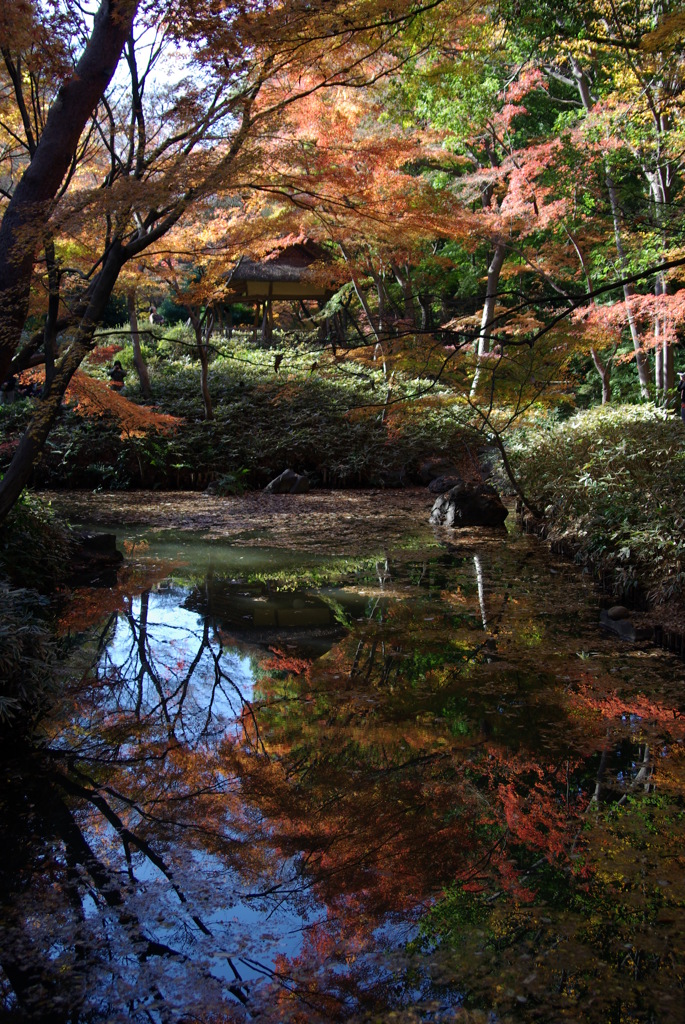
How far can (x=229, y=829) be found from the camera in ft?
9.73

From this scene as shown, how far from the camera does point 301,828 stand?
2.95 metres

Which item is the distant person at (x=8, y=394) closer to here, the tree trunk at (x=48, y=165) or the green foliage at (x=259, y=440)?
the green foliage at (x=259, y=440)

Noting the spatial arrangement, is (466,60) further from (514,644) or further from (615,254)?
(514,644)

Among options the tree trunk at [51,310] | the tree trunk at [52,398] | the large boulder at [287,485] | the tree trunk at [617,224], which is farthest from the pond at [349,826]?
the tree trunk at [617,224]

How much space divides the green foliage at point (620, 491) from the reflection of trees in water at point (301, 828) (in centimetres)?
165

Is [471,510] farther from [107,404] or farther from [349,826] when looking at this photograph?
[349,826]

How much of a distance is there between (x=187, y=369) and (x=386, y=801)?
48.5 feet

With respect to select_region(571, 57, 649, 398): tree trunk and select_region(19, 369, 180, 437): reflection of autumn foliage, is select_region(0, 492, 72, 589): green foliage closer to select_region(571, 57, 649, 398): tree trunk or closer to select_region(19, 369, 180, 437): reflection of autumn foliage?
select_region(19, 369, 180, 437): reflection of autumn foliage

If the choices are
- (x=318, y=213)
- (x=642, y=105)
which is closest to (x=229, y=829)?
(x=318, y=213)

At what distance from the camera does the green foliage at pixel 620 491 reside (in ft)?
19.4

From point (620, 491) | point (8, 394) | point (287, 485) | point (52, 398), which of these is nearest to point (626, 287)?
point (620, 491)

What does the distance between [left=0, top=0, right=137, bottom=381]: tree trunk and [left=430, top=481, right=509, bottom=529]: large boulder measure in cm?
553

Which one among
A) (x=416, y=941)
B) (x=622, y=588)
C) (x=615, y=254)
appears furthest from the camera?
(x=615, y=254)

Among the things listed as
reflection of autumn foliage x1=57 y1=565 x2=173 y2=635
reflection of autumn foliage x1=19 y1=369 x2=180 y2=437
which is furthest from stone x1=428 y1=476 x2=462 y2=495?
reflection of autumn foliage x1=57 y1=565 x2=173 y2=635
